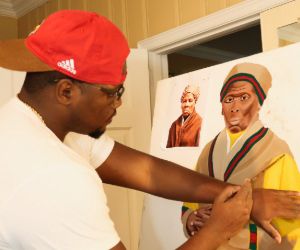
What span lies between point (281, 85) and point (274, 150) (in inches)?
6.6

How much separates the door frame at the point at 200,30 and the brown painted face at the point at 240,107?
49cm

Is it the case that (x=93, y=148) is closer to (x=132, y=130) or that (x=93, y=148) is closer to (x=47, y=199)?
(x=47, y=199)

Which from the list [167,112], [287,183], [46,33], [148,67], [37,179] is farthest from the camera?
[148,67]

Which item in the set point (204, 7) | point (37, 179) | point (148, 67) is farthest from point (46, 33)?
point (148, 67)

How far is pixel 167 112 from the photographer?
1391mm

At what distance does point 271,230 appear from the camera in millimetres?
990

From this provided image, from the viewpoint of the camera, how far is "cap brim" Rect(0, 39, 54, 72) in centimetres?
85

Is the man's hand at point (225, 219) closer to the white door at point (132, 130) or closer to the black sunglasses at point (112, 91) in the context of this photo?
the black sunglasses at point (112, 91)

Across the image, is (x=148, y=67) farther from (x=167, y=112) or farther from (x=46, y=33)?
(x=46, y=33)

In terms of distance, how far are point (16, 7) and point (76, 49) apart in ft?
7.86

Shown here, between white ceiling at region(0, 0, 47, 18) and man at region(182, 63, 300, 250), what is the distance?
6.84ft

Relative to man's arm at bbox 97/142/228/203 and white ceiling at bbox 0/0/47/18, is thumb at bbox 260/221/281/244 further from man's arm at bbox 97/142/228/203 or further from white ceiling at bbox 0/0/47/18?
white ceiling at bbox 0/0/47/18

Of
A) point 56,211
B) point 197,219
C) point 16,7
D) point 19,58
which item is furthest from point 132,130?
point 16,7

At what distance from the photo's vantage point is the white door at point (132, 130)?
1919 mm
